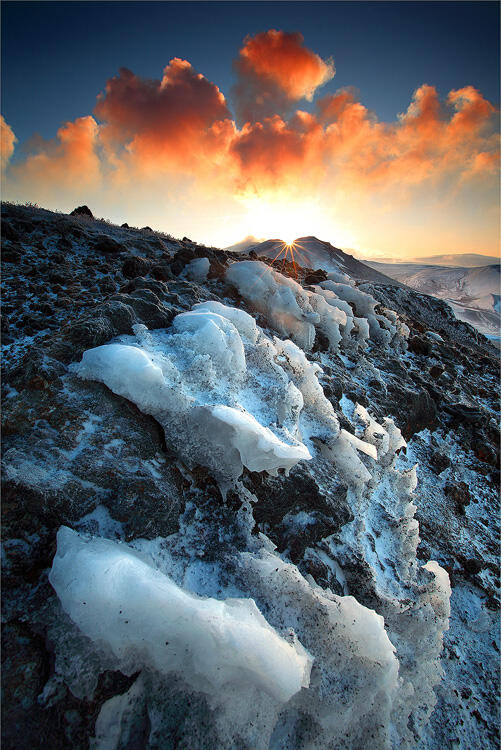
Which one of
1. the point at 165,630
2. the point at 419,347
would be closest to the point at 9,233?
the point at 165,630

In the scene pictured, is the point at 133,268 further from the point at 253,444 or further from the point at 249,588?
the point at 249,588

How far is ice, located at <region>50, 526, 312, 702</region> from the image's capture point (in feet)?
5.82

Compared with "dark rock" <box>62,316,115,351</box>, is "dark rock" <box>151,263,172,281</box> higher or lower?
higher

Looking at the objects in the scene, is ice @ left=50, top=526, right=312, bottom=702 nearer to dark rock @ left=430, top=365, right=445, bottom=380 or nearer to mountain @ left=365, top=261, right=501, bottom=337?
dark rock @ left=430, top=365, right=445, bottom=380

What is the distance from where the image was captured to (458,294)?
2913 inches

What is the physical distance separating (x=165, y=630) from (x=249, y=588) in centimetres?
90

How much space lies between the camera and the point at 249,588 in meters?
2.50

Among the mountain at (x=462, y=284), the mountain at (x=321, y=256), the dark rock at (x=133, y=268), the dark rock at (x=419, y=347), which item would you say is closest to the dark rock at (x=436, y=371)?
the dark rock at (x=419, y=347)

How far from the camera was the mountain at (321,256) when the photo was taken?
1577 inches

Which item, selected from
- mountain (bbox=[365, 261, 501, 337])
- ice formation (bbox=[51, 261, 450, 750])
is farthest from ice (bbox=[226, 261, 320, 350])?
mountain (bbox=[365, 261, 501, 337])

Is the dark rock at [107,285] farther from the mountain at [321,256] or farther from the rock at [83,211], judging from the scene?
the mountain at [321,256]

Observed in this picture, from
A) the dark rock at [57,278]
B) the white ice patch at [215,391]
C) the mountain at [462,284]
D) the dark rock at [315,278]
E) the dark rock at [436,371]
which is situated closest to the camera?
the white ice patch at [215,391]

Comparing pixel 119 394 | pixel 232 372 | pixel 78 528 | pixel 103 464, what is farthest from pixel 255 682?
pixel 232 372

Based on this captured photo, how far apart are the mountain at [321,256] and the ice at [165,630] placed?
3847 centimetres
